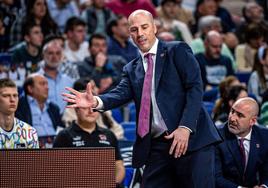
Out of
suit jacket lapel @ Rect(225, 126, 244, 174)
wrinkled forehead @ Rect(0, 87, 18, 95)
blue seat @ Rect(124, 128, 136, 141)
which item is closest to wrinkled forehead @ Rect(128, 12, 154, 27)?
wrinkled forehead @ Rect(0, 87, 18, 95)

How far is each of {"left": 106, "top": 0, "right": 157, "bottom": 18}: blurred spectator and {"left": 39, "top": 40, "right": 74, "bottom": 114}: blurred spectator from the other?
2673 mm

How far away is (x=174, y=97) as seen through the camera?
18.8 ft

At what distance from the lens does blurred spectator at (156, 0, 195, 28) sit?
12.9 meters

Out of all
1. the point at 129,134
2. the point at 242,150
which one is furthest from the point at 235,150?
the point at 129,134

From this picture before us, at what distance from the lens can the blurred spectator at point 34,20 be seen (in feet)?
36.0

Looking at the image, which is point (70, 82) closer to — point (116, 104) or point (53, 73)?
point (53, 73)

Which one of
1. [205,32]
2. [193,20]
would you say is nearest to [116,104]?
[205,32]

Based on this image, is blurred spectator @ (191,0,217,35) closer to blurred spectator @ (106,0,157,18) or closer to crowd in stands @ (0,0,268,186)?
crowd in stands @ (0,0,268,186)

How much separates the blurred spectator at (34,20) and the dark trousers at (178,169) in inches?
214

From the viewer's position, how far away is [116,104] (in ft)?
19.2

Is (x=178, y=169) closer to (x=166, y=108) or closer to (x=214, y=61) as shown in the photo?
(x=166, y=108)

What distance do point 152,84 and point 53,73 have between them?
4255 mm

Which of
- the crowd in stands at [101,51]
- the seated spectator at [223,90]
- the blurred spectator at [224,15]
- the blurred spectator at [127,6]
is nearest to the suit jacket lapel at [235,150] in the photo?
the crowd in stands at [101,51]

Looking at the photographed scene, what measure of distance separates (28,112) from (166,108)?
3091mm
